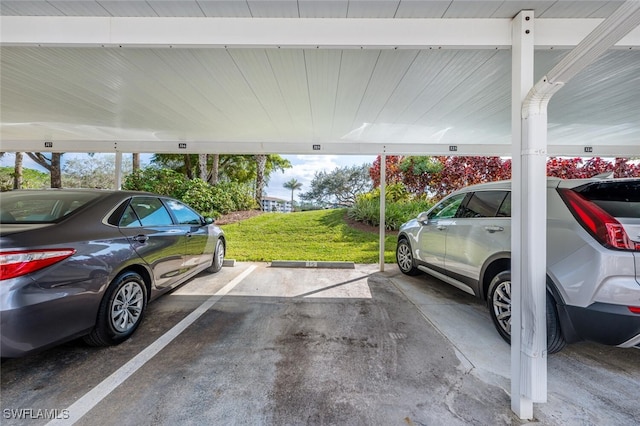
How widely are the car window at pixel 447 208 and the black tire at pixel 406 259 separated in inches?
35.4

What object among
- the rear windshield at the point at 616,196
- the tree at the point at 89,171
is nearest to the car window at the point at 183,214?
the rear windshield at the point at 616,196

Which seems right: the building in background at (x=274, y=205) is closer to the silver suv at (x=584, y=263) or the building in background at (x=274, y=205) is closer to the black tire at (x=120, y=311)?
the black tire at (x=120, y=311)

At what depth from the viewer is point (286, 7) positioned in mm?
1809

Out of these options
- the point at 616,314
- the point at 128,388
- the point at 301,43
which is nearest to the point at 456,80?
the point at 301,43

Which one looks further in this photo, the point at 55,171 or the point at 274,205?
the point at 274,205

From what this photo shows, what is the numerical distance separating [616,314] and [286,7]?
10.4 ft

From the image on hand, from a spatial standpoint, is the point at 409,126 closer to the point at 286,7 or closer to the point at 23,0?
the point at 286,7

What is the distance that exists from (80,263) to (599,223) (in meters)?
4.01

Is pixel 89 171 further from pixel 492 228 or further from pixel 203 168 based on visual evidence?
pixel 492 228

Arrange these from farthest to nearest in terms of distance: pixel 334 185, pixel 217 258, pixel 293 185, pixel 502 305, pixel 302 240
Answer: pixel 293 185
pixel 334 185
pixel 302 240
pixel 217 258
pixel 502 305

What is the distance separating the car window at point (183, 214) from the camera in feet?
11.9

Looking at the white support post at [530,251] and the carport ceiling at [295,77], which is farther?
the carport ceiling at [295,77]

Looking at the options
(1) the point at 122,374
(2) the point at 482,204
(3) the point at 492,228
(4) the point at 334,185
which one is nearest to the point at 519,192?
(3) the point at 492,228

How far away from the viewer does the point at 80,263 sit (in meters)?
2.03
